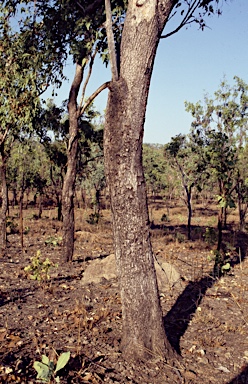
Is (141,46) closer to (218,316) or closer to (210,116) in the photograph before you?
(218,316)

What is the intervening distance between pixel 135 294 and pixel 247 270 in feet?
17.7

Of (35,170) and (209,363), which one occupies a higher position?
(35,170)

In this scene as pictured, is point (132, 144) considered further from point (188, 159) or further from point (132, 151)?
point (188, 159)

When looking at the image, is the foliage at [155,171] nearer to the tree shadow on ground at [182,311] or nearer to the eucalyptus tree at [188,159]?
the eucalyptus tree at [188,159]

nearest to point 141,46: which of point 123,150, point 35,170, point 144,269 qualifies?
point 123,150

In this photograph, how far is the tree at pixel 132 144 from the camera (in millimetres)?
3500

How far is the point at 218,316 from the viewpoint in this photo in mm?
5352

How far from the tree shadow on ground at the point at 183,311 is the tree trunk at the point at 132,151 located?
125 cm

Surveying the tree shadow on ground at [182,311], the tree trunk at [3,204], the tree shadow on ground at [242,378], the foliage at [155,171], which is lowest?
the tree shadow on ground at [242,378]

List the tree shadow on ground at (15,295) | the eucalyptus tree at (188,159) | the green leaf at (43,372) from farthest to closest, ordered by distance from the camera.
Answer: the eucalyptus tree at (188,159)
the tree shadow on ground at (15,295)
the green leaf at (43,372)

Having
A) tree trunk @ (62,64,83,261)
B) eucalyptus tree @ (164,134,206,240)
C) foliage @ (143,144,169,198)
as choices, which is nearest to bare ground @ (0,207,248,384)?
tree trunk @ (62,64,83,261)

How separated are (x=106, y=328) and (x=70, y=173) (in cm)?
447

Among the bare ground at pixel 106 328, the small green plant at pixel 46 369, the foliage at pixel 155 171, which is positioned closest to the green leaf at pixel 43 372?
the small green plant at pixel 46 369

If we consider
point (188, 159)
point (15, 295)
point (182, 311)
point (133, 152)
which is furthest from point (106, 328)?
point (188, 159)
